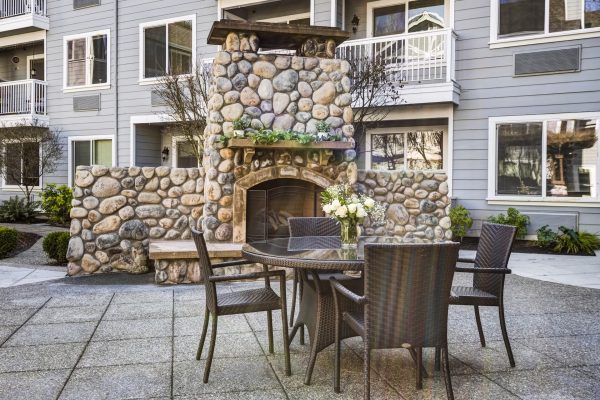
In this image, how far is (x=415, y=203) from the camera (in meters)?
8.15

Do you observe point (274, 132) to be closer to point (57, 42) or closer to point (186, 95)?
point (186, 95)

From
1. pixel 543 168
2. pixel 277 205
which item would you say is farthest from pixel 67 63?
pixel 543 168

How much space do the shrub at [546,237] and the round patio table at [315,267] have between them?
20.5 ft

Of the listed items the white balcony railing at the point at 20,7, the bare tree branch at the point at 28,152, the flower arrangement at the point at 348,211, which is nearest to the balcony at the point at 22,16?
the white balcony railing at the point at 20,7

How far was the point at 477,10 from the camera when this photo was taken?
407 inches

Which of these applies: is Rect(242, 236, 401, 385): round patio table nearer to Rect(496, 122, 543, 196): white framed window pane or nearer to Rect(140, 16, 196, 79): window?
Rect(496, 122, 543, 196): white framed window pane

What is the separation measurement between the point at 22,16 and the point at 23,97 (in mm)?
2291

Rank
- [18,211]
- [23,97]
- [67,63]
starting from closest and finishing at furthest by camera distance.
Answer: [18,211]
[67,63]
[23,97]

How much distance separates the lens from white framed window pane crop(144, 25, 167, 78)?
1328 centimetres

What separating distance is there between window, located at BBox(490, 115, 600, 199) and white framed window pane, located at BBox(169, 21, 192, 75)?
776 cm

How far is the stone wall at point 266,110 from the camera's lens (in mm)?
7062

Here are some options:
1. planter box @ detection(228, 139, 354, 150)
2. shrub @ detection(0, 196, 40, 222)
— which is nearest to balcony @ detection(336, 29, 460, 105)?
planter box @ detection(228, 139, 354, 150)

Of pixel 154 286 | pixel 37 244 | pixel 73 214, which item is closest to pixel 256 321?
pixel 154 286

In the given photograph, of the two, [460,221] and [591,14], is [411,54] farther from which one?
[460,221]
